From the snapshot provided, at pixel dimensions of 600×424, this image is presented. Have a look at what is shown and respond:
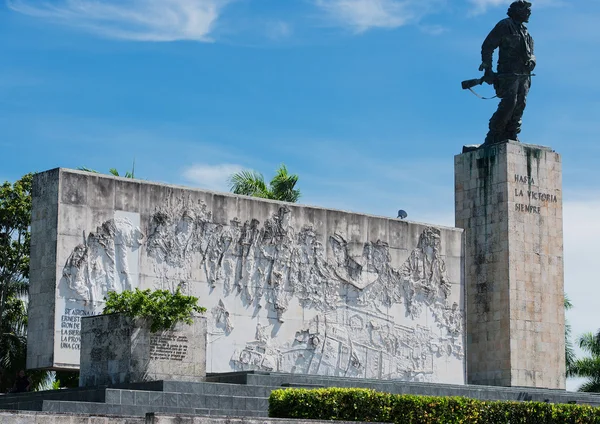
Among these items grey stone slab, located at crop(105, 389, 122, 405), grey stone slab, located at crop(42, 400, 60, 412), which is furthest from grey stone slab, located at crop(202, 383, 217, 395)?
grey stone slab, located at crop(42, 400, 60, 412)

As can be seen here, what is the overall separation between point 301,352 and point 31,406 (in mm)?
8107

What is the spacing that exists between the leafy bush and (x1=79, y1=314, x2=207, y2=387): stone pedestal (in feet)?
0.33

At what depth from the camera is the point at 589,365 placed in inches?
1476

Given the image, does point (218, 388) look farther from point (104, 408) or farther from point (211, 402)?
point (104, 408)

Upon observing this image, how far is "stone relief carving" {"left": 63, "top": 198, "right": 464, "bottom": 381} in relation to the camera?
22719mm

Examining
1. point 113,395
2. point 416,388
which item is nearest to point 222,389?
point 113,395

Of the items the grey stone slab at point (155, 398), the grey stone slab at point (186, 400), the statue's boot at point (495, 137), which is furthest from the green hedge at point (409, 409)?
the statue's boot at point (495, 137)

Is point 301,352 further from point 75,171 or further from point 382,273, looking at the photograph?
point 75,171

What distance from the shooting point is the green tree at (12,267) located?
29328 millimetres

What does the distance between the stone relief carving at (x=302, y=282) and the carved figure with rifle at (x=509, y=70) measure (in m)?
2.94

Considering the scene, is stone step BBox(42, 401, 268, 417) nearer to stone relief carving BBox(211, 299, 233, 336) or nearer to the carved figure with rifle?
stone relief carving BBox(211, 299, 233, 336)

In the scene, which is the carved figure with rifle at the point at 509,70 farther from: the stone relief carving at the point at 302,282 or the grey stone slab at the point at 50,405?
the grey stone slab at the point at 50,405

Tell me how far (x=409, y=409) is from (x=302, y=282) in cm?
711

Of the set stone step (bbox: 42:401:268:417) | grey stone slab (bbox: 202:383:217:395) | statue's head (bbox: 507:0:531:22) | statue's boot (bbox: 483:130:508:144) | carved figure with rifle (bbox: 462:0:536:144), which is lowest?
stone step (bbox: 42:401:268:417)
